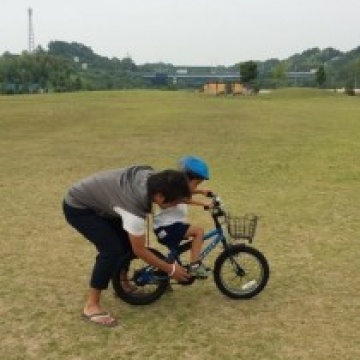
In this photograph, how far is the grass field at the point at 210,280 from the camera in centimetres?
484

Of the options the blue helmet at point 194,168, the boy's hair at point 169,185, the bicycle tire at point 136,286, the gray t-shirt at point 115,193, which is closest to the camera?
the boy's hair at point 169,185

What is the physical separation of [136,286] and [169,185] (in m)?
1.21

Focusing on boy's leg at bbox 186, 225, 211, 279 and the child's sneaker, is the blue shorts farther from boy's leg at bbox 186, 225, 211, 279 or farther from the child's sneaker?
the child's sneaker

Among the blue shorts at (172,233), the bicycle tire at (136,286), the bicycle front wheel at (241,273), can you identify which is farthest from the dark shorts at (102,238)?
the bicycle front wheel at (241,273)

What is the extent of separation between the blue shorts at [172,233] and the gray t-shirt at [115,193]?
1.56 ft

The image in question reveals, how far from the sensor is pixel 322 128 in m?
22.6

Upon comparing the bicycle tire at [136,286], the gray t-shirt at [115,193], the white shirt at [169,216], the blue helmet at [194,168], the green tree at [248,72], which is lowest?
the bicycle tire at [136,286]

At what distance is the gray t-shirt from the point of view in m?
4.88

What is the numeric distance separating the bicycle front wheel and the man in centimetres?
39

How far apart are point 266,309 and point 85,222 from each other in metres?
1.57

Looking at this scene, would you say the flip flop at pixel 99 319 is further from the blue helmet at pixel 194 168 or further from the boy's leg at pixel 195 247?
the blue helmet at pixel 194 168

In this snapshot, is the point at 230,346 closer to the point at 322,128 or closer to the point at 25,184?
the point at 25,184

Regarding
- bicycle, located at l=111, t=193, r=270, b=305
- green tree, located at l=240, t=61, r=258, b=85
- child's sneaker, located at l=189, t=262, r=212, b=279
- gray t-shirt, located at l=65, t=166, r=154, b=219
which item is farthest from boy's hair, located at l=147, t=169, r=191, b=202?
green tree, located at l=240, t=61, r=258, b=85

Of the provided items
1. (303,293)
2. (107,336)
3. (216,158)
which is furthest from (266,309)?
(216,158)
